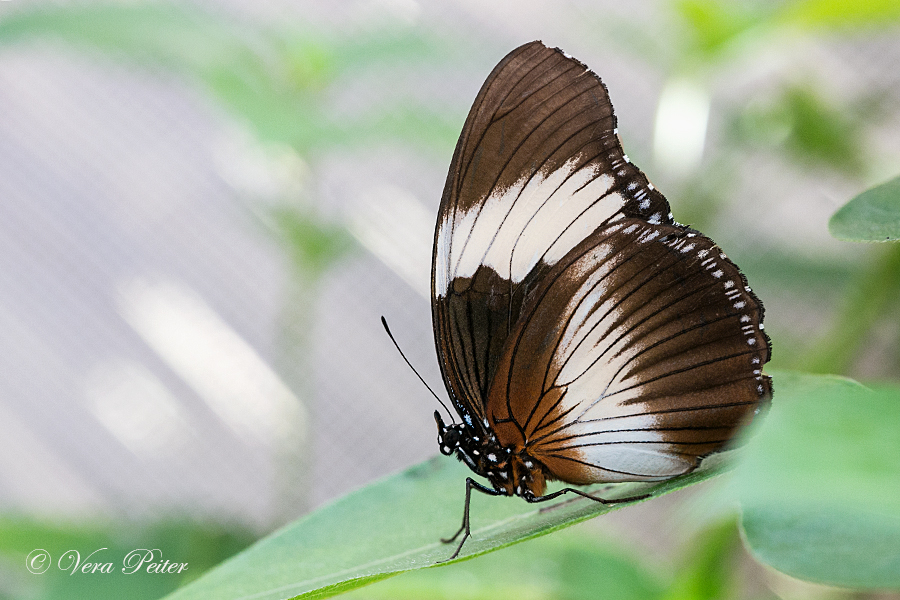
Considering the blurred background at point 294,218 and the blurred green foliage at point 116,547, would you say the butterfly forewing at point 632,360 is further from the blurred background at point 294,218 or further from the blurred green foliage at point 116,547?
the blurred green foliage at point 116,547

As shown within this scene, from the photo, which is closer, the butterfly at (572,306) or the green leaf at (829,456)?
the green leaf at (829,456)

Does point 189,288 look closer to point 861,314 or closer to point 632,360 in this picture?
point 861,314

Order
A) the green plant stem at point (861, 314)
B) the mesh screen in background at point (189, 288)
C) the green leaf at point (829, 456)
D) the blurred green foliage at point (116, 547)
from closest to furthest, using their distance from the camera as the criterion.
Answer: the green leaf at point (829, 456), the green plant stem at point (861, 314), the blurred green foliage at point (116, 547), the mesh screen in background at point (189, 288)

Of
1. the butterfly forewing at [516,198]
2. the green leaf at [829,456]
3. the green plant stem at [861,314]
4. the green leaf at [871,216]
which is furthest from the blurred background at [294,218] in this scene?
the green leaf at [829,456]

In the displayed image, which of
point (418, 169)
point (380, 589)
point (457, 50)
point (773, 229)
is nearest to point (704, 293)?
point (380, 589)

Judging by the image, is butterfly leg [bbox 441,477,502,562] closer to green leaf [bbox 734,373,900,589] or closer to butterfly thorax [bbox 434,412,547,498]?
butterfly thorax [bbox 434,412,547,498]

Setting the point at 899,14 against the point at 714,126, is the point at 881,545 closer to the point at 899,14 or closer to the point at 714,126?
the point at 899,14
